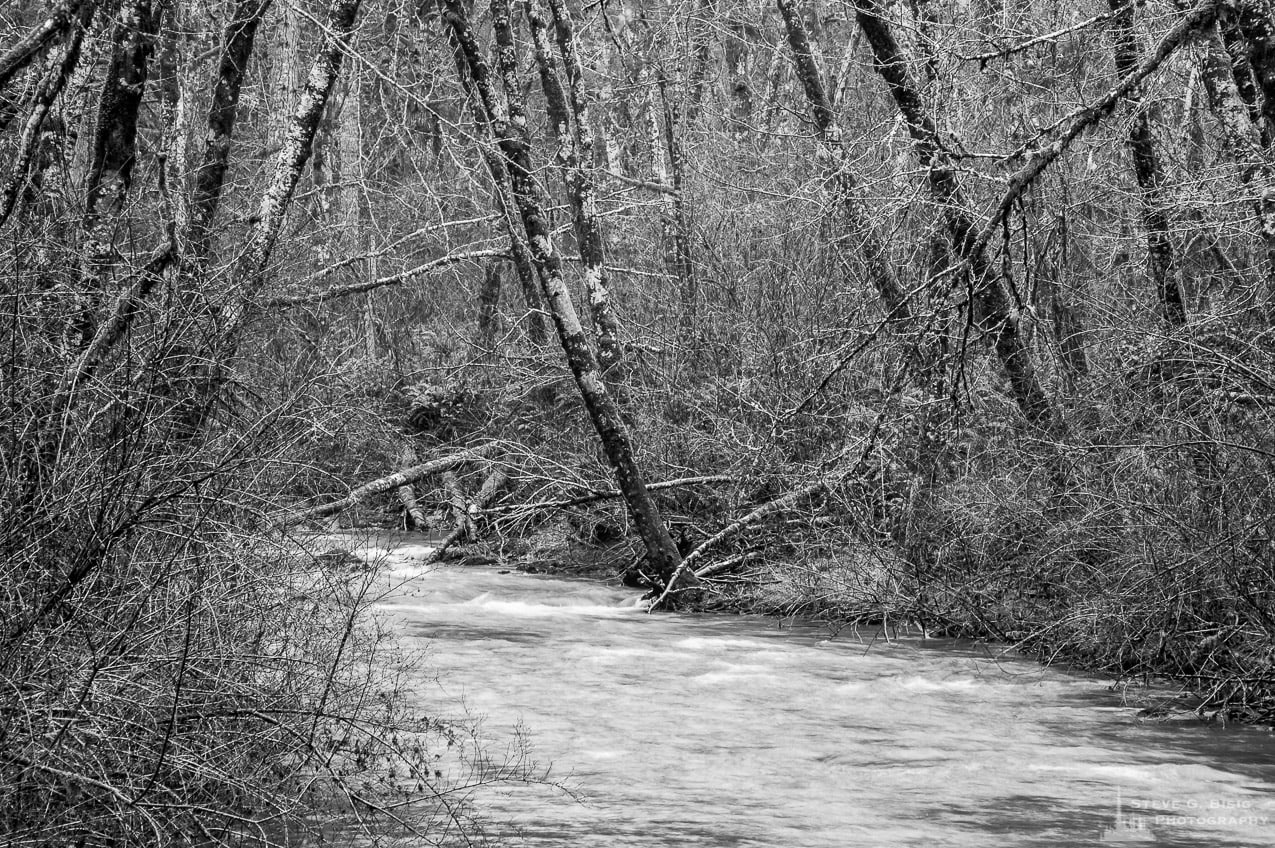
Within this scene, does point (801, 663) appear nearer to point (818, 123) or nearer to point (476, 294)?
point (818, 123)

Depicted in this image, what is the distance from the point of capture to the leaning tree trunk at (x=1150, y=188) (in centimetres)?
1070

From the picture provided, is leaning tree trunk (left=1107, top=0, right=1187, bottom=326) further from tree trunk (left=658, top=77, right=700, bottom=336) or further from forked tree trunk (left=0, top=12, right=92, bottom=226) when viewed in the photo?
forked tree trunk (left=0, top=12, right=92, bottom=226)

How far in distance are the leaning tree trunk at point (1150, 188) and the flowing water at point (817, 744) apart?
302cm

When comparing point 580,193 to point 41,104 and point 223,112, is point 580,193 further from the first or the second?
point 41,104

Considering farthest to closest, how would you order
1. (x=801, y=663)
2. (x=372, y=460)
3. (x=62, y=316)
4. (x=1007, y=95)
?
1. (x=372, y=460)
2. (x=1007, y=95)
3. (x=801, y=663)
4. (x=62, y=316)

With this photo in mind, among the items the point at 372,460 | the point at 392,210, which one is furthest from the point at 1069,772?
the point at 392,210

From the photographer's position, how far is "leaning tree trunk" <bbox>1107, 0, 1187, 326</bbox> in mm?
10703

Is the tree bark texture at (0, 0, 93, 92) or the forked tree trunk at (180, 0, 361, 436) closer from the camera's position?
the tree bark texture at (0, 0, 93, 92)

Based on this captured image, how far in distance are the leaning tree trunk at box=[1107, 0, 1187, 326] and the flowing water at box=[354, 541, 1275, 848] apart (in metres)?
3.02

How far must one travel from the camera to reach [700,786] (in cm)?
735

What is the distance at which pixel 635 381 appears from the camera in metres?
15.5

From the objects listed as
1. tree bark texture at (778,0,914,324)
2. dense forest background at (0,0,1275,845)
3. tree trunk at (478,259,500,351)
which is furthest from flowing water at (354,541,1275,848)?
tree trunk at (478,259,500,351)

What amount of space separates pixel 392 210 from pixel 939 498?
13878 millimetres

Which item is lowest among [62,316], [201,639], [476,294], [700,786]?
[700,786]
